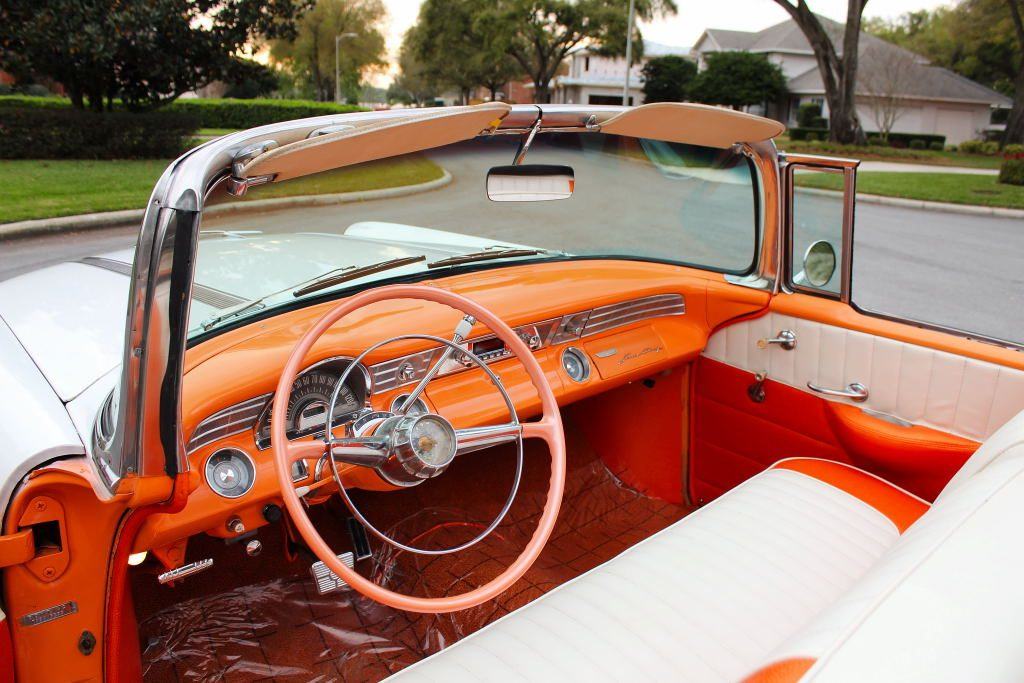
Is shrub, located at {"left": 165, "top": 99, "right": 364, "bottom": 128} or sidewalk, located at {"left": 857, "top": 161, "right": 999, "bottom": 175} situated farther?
shrub, located at {"left": 165, "top": 99, "right": 364, "bottom": 128}

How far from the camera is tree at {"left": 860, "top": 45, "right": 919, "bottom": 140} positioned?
28703 millimetres

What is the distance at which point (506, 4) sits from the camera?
3550cm

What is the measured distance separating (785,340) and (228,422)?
1954mm

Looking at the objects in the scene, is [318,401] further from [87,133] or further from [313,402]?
[87,133]

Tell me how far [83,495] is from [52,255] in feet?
24.1

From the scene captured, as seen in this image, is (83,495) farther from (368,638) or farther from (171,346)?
(368,638)

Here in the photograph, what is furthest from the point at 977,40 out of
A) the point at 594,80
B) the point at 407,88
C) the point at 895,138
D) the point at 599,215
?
the point at 407,88

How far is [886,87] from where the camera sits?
28844 millimetres

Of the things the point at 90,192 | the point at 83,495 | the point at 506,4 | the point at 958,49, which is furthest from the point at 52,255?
the point at 958,49

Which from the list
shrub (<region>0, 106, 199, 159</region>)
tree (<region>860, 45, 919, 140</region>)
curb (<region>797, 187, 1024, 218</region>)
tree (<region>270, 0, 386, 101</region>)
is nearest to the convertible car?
curb (<region>797, 187, 1024, 218</region>)

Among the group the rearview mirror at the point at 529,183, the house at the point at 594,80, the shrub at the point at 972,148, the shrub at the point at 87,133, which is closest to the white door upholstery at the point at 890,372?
the rearview mirror at the point at 529,183

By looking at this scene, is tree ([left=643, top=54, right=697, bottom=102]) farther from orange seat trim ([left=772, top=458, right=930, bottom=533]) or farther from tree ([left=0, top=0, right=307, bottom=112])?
orange seat trim ([left=772, top=458, right=930, bottom=533])

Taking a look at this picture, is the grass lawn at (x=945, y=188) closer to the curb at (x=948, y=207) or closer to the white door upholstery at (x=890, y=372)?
the curb at (x=948, y=207)

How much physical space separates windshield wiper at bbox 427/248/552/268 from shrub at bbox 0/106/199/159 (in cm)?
1426
